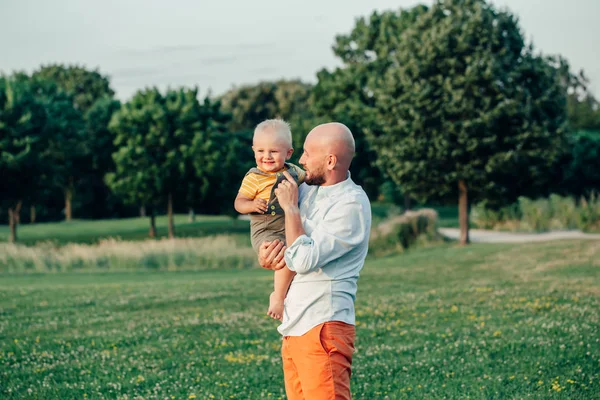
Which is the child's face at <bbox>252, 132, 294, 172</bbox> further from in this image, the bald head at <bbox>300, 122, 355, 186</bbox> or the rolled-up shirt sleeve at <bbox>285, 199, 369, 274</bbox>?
the rolled-up shirt sleeve at <bbox>285, 199, 369, 274</bbox>

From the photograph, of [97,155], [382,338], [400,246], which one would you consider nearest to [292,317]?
[382,338]

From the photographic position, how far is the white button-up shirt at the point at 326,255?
3.57 m

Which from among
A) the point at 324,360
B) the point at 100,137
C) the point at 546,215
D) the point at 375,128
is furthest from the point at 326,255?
the point at 100,137

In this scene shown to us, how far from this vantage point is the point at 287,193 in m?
3.66

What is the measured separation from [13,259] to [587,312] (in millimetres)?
20592

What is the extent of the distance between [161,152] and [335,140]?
3389 cm

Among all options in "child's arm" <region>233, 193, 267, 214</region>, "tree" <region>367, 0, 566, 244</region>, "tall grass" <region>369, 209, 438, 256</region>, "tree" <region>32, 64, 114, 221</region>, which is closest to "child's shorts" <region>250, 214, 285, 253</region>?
"child's arm" <region>233, 193, 267, 214</region>

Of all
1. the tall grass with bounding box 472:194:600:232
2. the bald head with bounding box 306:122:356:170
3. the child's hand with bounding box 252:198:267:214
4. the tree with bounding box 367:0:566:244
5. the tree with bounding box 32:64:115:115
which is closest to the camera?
the bald head with bounding box 306:122:356:170

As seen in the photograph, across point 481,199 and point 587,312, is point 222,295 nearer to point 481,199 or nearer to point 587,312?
point 587,312

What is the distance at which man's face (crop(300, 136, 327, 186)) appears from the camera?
3.72 meters

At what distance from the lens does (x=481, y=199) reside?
26.5m

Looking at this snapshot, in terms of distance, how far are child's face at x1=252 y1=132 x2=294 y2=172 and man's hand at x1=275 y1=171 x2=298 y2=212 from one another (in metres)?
0.29

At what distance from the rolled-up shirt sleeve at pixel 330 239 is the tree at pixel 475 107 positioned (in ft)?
67.6

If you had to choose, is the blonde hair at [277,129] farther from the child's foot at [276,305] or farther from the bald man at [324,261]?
the child's foot at [276,305]
